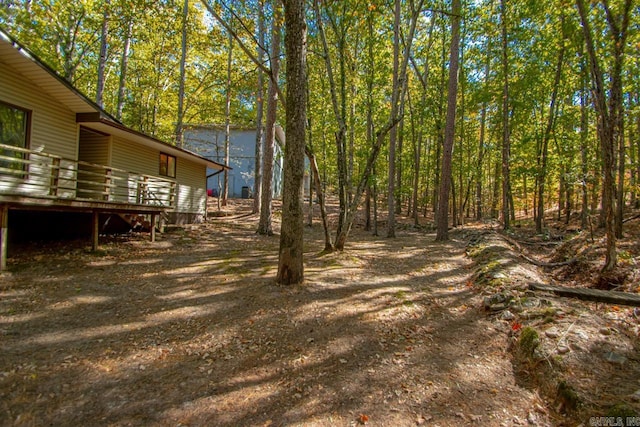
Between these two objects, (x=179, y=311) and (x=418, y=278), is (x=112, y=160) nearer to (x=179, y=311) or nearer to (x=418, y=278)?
(x=179, y=311)

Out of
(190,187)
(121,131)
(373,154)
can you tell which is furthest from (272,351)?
(190,187)

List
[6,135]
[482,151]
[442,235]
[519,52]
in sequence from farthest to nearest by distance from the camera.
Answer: [482,151] → [519,52] → [442,235] → [6,135]

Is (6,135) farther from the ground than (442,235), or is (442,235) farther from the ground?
(6,135)

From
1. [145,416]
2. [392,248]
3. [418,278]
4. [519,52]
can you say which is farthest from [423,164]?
[145,416]

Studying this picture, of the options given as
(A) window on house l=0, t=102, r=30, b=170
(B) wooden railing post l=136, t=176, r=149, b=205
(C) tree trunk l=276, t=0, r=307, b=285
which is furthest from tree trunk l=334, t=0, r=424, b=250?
(A) window on house l=0, t=102, r=30, b=170

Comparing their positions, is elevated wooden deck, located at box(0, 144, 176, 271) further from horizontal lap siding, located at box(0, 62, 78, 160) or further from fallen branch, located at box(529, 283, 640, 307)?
fallen branch, located at box(529, 283, 640, 307)

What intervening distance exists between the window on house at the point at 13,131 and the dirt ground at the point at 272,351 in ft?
9.10

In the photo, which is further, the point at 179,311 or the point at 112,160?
the point at 112,160

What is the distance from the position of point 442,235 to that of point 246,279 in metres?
9.70

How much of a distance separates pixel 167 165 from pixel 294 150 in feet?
38.0

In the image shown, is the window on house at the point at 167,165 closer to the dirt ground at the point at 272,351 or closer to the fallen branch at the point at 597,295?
the dirt ground at the point at 272,351

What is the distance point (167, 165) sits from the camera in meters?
15.3

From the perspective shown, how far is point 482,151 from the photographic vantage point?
21750mm

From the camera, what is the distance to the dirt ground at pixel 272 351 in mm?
3039
